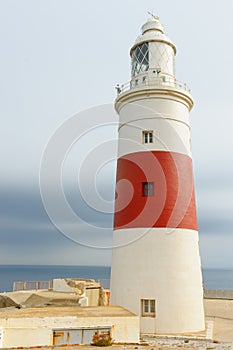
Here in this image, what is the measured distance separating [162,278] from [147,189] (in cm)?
350

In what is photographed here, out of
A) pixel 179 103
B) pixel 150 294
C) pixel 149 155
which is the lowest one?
pixel 150 294

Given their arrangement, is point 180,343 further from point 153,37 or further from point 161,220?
point 153,37

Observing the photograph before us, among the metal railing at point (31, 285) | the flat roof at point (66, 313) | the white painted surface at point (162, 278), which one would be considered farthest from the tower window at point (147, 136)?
the metal railing at point (31, 285)

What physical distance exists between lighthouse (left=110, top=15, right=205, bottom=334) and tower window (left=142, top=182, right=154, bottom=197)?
4 cm

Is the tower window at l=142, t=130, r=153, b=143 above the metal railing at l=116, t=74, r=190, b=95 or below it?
below

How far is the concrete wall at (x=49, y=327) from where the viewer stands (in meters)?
9.71

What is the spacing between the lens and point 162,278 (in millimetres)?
12883

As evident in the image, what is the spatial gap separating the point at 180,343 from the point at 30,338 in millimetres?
5033

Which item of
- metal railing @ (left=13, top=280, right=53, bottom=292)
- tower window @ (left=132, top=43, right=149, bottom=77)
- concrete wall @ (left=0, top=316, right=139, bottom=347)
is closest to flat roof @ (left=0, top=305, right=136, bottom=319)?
concrete wall @ (left=0, top=316, right=139, bottom=347)

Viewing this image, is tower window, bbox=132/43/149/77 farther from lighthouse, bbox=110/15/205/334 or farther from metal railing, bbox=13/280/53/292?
metal railing, bbox=13/280/53/292

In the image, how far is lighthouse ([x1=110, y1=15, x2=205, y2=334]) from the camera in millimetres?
12875

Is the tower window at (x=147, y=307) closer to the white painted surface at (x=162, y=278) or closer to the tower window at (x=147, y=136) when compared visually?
the white painted surface at (x=162, y=278)

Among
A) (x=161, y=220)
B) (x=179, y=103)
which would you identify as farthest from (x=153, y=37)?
(x=161, y=220)

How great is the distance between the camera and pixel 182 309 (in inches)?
505
